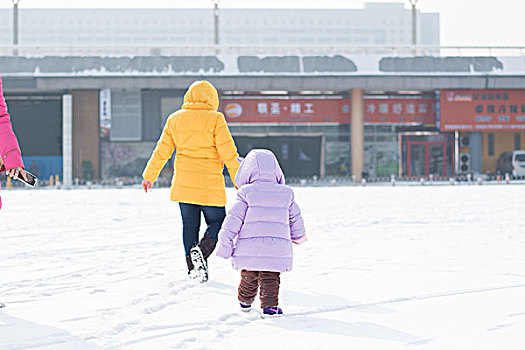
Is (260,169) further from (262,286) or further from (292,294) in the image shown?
(292,294)

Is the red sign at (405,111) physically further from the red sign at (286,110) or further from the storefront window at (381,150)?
the red sign at (286,110)

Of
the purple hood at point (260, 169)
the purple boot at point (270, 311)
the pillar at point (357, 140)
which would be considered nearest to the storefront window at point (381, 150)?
the pillar at point (357, 140)

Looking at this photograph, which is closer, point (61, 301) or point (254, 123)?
point (61, 301)

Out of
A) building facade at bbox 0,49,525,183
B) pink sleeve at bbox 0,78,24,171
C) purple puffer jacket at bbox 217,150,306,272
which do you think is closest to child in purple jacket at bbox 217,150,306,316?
purple puffer jacket at bbox 217,150,306,272

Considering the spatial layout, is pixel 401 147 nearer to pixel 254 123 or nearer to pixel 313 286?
pixel 254 123

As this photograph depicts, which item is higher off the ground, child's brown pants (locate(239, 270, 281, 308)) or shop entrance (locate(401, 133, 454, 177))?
shop entrance (locate(401, 133, 454, 177))

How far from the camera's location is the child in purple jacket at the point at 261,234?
147 inches

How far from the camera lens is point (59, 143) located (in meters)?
35.3

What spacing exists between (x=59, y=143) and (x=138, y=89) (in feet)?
20.8

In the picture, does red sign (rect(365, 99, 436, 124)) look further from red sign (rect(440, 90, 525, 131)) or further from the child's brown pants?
the child's brown pants

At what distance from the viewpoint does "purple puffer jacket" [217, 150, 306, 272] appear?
3717 mm

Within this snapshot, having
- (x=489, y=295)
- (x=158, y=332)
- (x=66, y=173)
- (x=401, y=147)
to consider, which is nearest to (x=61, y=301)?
(x=158, y=332)

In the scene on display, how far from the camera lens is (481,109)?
3328 centimetres

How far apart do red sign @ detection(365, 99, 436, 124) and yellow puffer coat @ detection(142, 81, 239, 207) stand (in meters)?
30.3
